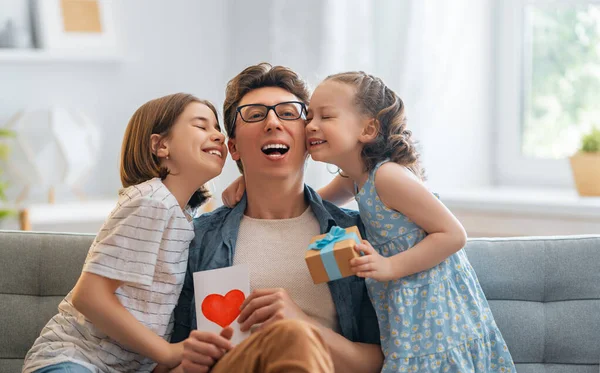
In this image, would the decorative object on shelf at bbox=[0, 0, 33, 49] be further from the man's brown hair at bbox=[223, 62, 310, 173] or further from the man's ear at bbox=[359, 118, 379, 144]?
the man's ear at bbox=[359, 118, 379, 144]

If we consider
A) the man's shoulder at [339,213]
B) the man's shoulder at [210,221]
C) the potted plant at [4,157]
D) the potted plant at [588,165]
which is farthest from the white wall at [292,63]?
the man's shoulder at [210,221]

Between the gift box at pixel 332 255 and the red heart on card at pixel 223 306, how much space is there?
22cm

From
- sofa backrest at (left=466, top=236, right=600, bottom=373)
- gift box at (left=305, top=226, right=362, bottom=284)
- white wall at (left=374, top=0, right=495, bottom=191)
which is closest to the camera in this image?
gift box at (left=305, top=226, right=362, bottom=284)

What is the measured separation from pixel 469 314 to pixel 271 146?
0.60 m

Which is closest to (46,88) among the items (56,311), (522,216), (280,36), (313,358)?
(280,36)

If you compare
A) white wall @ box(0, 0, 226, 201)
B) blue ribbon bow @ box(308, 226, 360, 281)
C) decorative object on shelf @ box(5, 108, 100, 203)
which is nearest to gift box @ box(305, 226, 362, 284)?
blue ribbon bow @ box(308, 226, 360, 281)

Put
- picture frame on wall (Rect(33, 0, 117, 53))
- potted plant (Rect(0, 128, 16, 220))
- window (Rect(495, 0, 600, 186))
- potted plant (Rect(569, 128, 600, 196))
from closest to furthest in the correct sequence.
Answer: potted plant (Rect(569, 128, 600, 196)) → potted plant (Rect(0, 128, 16, 220)) → window (Rect(495, 0, 600, 186)) → picture frame on wall (Rect(33, 0, 117, 53))

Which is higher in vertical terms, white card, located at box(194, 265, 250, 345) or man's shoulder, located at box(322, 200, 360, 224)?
man's shoulder, located at box(322, 200, 360, 224)

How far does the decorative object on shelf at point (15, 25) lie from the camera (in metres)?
3.58

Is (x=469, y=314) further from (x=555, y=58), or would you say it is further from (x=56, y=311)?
(x=555, y=58)

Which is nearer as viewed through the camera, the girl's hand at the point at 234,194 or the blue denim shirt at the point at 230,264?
the blue denim shirt at the point at 230,264

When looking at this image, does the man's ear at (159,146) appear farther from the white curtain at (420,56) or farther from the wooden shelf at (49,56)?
the wooden shelf at (49,56)

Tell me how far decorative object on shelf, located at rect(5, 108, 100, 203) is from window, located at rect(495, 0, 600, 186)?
197 cm

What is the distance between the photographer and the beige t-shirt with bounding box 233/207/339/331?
1.87m
